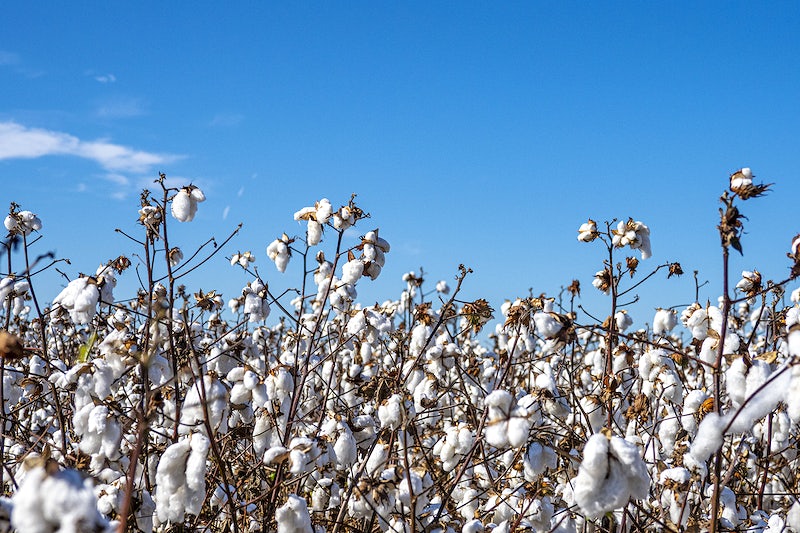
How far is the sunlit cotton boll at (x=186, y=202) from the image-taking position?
3.52 metres

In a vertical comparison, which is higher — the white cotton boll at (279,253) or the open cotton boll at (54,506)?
the white cotton boll at (279,253)

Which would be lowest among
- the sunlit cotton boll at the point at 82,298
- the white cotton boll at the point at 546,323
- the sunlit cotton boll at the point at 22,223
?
the white cotton boll at the point at 546,323

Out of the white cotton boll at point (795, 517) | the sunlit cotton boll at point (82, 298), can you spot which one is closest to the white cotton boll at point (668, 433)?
the white cotton boll at point (795, 517)

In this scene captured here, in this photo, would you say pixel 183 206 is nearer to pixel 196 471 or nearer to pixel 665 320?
pixel 196 471

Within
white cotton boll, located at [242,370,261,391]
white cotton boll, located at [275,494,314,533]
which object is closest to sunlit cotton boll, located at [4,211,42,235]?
white cotton boll, located at [242,370,261,391]

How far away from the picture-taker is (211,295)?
13.8ft

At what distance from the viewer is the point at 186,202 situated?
11.6ft

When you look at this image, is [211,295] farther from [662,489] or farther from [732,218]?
[732,218]

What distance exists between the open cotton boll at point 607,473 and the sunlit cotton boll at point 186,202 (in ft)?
7.30

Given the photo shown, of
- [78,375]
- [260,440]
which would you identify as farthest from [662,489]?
[78,375]

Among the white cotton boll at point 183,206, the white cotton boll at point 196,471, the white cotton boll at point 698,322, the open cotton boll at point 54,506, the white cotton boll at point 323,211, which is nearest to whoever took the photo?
the open cotton boll at point 54,506

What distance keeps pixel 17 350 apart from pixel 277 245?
8.10ft

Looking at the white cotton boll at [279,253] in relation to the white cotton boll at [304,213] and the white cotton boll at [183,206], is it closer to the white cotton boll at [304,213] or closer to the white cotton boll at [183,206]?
the white cotton boll at [304,213]

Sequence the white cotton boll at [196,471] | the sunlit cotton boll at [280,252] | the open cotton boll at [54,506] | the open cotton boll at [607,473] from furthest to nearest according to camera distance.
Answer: the sunlit cotton boll at [280,252]
the white cotton boll at [196,471]
the open cotton boll at [607,473]
the open cotton boll at [54,506]
